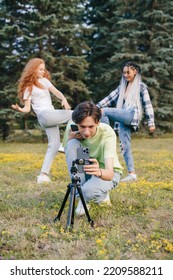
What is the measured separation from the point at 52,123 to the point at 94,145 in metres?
2.19

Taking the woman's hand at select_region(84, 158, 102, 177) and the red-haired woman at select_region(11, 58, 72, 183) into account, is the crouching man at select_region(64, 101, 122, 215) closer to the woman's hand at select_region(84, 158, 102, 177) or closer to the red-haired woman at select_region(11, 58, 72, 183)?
the woman's hand at select_region(84, 158, 102, 177)

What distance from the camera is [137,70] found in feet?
22.7

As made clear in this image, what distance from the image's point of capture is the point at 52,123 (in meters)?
6.43

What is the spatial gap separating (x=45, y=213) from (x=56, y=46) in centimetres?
1903

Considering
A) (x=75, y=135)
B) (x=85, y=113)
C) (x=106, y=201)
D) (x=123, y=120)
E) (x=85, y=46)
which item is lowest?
(x=106, y=201)

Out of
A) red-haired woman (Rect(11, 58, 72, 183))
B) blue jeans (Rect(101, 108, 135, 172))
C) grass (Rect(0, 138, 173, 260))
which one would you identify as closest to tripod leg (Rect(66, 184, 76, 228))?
grass (Rect(0, 138, 173, 260))

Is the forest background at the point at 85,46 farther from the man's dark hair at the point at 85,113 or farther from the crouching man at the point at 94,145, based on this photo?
the man's dark hair at the point at 85,113

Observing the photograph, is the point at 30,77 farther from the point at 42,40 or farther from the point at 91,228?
the point at 42,40

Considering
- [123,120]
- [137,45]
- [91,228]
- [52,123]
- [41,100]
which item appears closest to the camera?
[91,228]

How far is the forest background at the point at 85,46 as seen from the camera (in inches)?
814

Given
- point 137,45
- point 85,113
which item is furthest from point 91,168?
point 137,45

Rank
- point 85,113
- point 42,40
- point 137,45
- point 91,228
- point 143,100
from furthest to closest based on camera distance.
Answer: point 137,45 → point 42,40 → point 143,100 → point 91,228 → point 85,113

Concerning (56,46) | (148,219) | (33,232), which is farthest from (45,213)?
(56,46)
